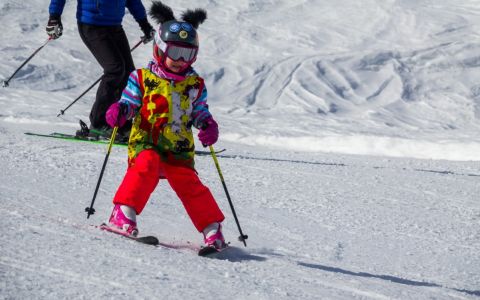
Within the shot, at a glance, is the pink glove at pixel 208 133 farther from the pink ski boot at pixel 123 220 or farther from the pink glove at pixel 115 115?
the pink ski boot at pixel 123 220

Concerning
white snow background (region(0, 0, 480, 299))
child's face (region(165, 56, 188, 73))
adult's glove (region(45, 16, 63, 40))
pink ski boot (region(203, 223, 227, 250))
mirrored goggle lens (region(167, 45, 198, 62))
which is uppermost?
mirrored goggle lens (region(167, 45, 198, 62))

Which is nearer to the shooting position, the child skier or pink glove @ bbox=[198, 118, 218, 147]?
the child skier

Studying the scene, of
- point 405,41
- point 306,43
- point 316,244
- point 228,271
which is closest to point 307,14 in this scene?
point 306,43

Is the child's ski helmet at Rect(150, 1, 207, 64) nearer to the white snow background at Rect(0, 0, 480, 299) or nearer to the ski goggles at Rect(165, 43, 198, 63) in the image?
the ski goggles at Rect(165, 43, 198, 63)

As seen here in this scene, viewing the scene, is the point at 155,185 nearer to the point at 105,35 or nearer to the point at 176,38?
the point at 176,38

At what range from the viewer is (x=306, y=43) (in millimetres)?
18422

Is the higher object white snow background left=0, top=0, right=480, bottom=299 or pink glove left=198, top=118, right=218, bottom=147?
pink glove left=198, top=118, right=218, bottom=147

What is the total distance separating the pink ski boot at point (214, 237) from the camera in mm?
3535

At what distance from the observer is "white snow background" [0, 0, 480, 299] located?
281 centimetres

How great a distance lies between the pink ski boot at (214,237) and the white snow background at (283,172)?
0.21ft

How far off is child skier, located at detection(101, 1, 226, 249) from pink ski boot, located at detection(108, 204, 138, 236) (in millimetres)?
159

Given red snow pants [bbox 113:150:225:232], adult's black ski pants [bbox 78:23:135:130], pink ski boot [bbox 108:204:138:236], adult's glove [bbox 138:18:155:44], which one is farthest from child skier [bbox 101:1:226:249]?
adult's glove [bbox 138:18:155:44]

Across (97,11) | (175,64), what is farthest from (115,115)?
(97,11)

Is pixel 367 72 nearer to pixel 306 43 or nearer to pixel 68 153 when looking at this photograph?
pixel 306 43
